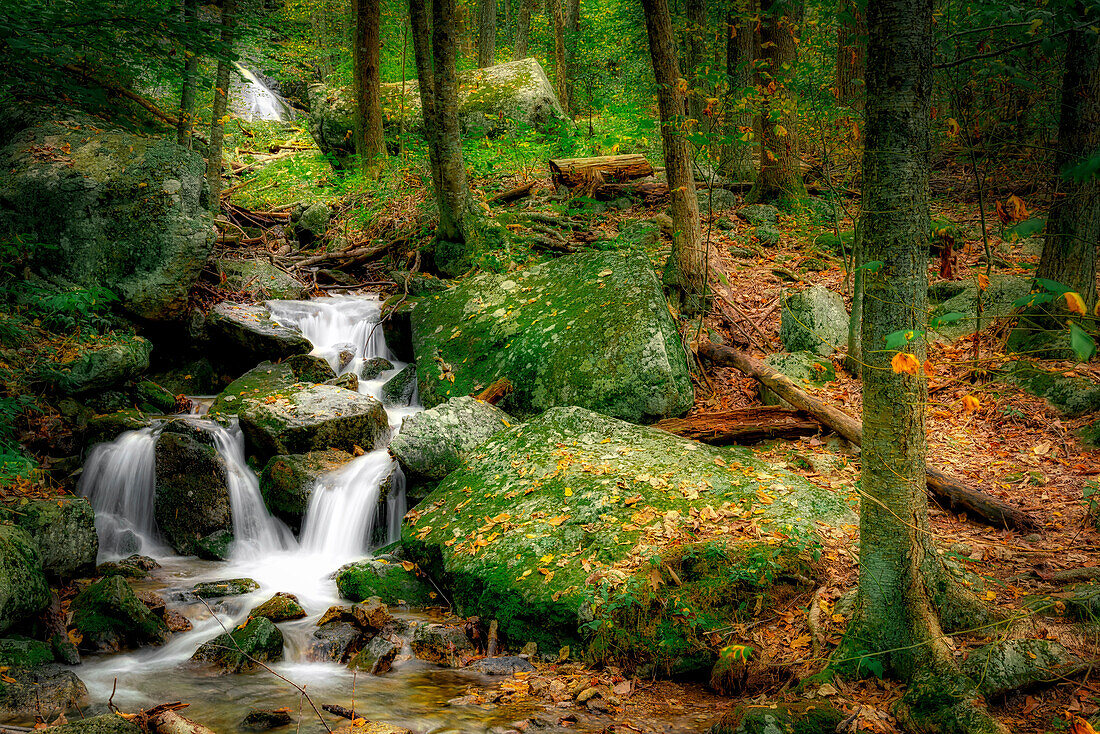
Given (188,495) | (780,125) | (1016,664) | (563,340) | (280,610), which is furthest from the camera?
(780,125)

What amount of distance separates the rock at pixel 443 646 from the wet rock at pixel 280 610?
1330 millimetres

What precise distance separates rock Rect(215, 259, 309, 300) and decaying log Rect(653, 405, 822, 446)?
717cm

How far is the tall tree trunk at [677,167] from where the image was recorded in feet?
25.1

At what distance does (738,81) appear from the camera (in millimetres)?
11906

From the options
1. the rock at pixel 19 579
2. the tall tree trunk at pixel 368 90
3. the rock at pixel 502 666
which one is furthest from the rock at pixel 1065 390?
the tall tree trunk at pixel 368 90

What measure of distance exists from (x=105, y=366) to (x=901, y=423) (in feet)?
28.0

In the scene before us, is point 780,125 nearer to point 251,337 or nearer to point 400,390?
point 400,390

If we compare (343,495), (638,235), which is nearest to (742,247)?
(638,235)

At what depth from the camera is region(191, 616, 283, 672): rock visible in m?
4.89

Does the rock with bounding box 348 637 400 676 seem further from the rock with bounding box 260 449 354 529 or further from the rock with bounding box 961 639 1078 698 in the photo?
the rock with bounding box 961 639 1078 698

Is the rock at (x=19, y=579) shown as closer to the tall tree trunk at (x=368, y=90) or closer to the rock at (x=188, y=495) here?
the rock at (x=188, y=495)

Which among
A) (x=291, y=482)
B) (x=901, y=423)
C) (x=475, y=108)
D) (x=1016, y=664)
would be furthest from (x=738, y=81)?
(x=1016, y=664)

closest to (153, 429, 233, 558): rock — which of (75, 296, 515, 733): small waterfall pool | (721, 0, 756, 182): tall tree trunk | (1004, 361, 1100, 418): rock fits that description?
(75, 296, 515, 733): small waterfall pool

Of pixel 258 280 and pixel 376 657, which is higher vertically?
pixel 258 280
